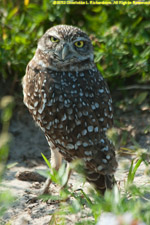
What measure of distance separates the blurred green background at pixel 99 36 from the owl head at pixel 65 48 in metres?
0.64

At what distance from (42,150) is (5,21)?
5.86 ft

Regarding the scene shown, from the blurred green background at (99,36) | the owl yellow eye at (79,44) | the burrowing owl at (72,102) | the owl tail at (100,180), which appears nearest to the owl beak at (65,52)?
the burrowing owl at (72,102)

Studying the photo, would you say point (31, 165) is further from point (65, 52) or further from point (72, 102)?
point (65, 52)

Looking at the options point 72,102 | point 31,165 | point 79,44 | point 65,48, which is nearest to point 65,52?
point 65,48

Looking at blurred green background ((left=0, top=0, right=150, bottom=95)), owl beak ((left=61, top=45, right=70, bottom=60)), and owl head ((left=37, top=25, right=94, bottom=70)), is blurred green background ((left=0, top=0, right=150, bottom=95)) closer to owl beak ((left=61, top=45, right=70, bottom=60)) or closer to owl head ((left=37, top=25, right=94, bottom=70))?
owl head ((left=37, top=25, right=94, bottom=70))

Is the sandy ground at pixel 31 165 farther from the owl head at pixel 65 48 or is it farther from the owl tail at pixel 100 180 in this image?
the owl head at pixel 65 48

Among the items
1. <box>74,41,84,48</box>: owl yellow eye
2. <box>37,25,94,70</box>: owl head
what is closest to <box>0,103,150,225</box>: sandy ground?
<box>37,25,94,70</box>: owl head

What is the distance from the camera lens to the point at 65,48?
3.29 metres

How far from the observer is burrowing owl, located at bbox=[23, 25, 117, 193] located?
3018 millimetres

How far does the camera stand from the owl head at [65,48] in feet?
10.9

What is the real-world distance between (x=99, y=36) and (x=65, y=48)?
3.92 feet

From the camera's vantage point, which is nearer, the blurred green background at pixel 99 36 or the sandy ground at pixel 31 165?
the sandy ground at pixel 31 165

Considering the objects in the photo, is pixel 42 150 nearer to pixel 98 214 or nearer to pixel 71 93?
pixel 71 93

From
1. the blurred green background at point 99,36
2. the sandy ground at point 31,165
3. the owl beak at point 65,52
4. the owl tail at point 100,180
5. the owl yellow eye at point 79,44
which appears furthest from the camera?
the blurred green background at point 99,36
